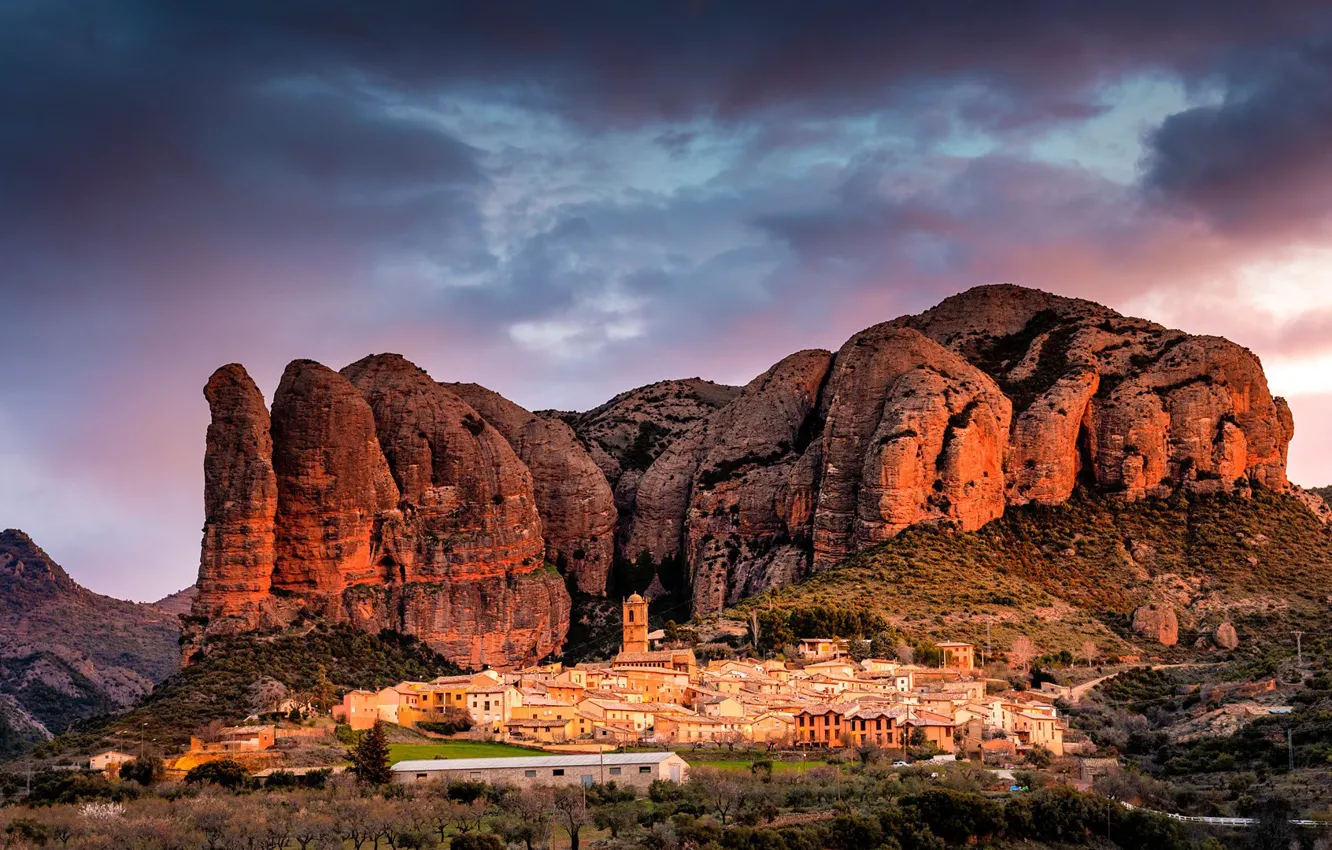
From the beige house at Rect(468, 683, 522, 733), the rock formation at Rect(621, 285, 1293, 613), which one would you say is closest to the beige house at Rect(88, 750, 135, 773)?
the beige house at Rect(468, 683, 522, 733)

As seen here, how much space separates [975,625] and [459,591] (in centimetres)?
3647

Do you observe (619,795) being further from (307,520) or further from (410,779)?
(307,520)

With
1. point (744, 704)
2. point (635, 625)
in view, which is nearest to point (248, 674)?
point (635, 625)

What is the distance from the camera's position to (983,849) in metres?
64.2

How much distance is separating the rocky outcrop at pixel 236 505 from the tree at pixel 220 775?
39443 mm

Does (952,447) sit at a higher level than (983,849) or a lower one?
higher

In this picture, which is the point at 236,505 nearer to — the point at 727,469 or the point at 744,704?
the point at 744,704

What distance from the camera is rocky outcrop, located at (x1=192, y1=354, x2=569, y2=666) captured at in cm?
11919

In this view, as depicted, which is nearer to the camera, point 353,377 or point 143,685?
point 353,377

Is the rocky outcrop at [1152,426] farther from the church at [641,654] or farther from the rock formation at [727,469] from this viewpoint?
the church at [641,654]

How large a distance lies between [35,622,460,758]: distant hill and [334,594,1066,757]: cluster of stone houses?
9.04m

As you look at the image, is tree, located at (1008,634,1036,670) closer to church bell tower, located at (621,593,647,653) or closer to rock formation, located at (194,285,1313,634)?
rock formation, located at (194,285,1313,634)

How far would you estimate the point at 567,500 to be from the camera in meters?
149

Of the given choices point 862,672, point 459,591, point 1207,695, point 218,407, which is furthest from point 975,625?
point 218,407
